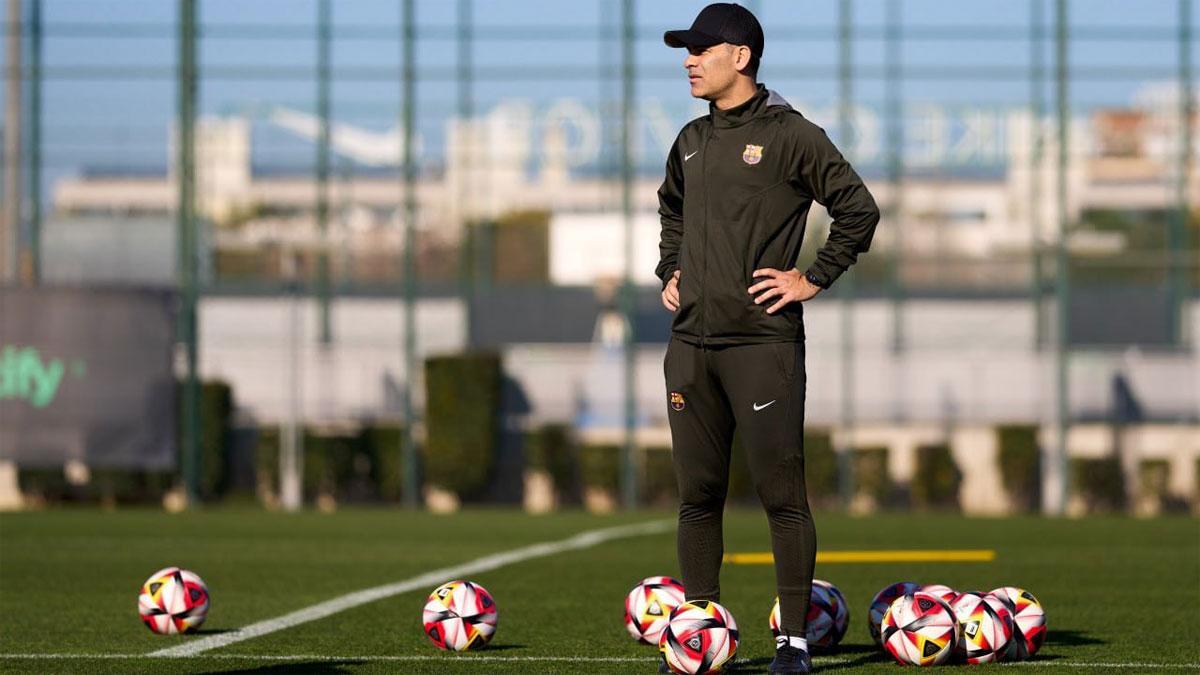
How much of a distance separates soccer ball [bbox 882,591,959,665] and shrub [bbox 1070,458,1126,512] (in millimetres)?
16313

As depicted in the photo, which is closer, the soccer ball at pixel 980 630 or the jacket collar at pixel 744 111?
the jacket collar at pixel 744 111

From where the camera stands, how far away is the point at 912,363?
23.8m

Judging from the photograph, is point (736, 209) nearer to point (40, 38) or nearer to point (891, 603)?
point (891, 603)

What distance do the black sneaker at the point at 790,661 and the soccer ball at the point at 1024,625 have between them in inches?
37.6

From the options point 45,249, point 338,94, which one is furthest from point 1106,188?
point 45,249

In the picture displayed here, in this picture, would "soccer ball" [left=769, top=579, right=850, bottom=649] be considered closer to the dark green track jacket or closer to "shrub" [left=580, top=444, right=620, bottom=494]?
the dark green track jacket

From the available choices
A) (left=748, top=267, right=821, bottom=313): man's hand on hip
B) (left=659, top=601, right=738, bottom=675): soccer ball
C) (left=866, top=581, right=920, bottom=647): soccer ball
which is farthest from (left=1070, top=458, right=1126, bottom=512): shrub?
→ (left=659, top=601, right=738, bottom=675): soccer ball

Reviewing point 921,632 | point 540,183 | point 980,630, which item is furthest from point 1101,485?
point 921,632

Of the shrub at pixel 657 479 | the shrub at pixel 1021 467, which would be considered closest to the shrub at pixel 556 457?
the shrub at pixel 657 479

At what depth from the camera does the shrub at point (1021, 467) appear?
884 inches

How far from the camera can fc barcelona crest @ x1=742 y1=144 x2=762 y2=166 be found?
644 centimetres

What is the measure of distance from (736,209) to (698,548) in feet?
3.71

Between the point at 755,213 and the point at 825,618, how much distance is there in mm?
1582

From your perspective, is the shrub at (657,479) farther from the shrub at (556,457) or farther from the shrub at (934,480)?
the shrub at (934,480)
